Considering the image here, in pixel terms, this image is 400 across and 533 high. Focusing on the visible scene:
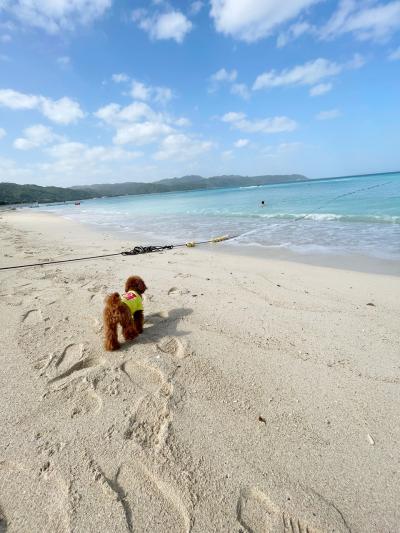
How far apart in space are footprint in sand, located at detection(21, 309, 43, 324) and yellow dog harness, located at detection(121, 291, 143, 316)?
1.61m

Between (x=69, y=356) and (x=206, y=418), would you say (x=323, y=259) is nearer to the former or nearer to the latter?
(x=206, y=418)

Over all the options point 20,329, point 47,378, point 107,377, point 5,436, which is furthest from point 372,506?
point 20,329

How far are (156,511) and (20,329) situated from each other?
11.2 ft

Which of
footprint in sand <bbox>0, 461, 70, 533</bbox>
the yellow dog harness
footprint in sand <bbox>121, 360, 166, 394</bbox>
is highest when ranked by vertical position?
the yellow dog harness

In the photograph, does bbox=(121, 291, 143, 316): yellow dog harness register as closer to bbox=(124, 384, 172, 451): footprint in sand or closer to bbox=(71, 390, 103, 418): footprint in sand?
bbox=(71, 390, 103, 418): footprint in sand

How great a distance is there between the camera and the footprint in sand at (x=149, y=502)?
1.77 m

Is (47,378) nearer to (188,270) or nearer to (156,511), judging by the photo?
(156,511)

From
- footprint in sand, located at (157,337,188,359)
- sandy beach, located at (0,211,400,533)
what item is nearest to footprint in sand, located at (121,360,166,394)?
sandy beach, located at (0,211,400,533)

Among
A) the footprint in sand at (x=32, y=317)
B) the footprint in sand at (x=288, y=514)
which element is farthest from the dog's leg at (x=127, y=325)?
the footprint in sand at (x=288, y=514)

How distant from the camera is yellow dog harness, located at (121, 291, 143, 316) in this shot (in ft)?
12.8

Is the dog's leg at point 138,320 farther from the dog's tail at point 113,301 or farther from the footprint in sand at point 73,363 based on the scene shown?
the footprint in sand at point 73,363

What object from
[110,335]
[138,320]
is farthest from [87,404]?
[138,320]

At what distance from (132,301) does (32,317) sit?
1913 millimetres

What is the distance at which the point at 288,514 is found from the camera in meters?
1.82
